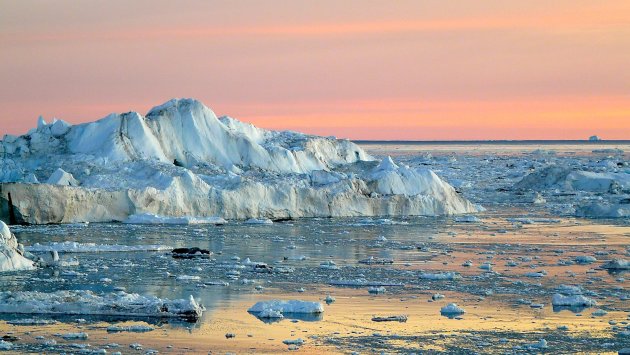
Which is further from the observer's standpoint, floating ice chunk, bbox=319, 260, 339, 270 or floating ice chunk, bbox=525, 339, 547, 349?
floating ice chunk, bbox=319, 260, 339, 270

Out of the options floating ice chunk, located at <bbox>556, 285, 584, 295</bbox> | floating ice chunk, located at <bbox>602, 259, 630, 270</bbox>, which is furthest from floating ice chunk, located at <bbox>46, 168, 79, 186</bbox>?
floating ice chunk, located at <bbox>556, 285, 584, 295</bbox>

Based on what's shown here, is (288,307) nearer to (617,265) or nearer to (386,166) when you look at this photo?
(617,265)

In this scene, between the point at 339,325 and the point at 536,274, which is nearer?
the point at 339,325

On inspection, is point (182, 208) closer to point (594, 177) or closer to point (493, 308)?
point (493, 308)

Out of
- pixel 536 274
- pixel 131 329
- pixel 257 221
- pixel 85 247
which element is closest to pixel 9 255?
pixel 85 247

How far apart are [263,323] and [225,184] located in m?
13.1

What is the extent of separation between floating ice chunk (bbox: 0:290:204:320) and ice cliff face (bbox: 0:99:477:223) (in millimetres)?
9929

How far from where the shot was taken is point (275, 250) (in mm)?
17219

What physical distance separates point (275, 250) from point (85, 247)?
3.16 metres

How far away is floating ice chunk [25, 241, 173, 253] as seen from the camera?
53.5ft

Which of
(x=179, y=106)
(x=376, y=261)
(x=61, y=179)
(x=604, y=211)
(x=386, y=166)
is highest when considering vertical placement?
(x=179, y=106)

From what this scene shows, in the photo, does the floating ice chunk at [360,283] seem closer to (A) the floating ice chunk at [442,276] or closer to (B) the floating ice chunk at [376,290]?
(B) the floating ice chunk at [376,290]

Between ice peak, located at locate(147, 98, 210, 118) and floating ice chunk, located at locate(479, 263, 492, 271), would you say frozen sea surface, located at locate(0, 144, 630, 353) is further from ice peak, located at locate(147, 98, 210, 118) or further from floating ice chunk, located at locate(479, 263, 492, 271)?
ice peak, located at locate(147, 98, 210, 118)

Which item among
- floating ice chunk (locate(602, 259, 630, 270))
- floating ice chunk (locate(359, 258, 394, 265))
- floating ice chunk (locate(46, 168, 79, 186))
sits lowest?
floating ice chunk (locate(359, 258, 394, 265))
